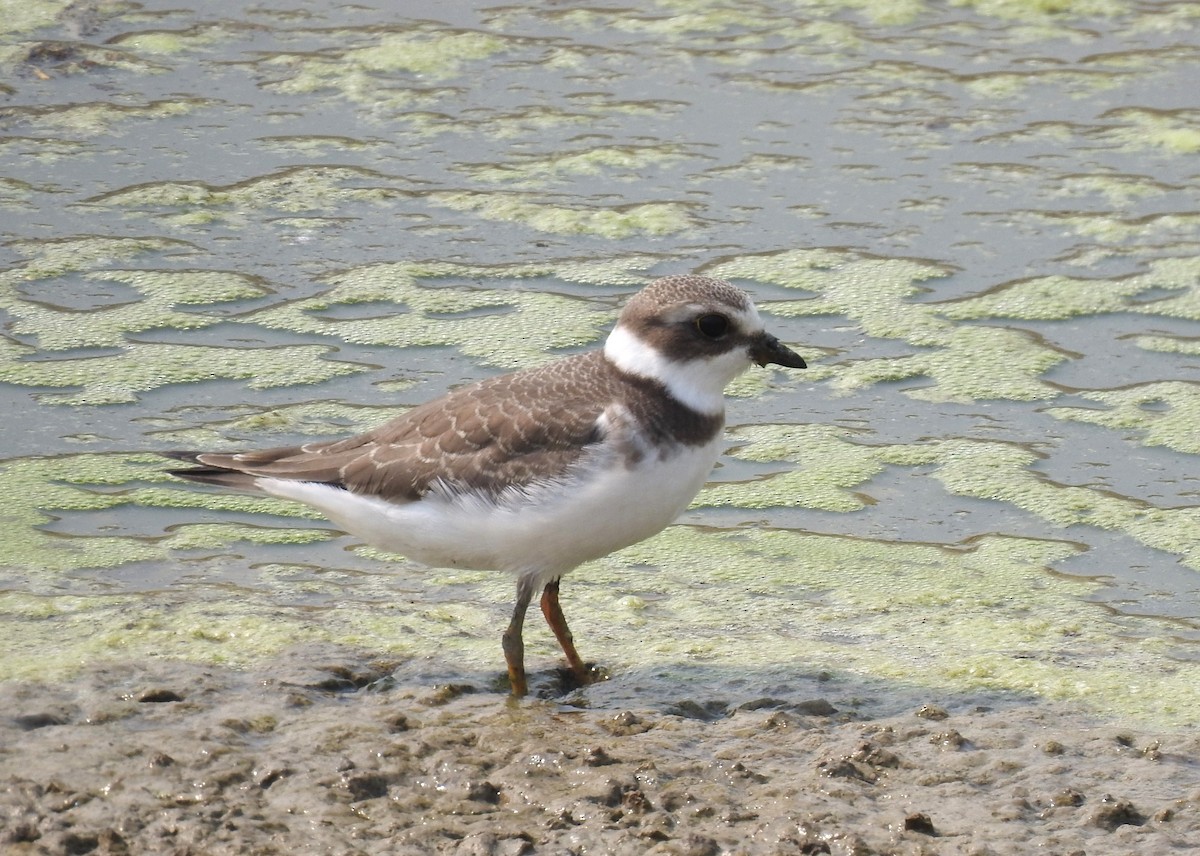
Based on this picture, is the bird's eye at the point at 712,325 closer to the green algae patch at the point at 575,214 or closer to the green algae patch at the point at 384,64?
the green algae patch at the point at 575,214

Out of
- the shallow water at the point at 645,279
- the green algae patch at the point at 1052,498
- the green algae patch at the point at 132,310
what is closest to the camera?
the shallow water at the point at 645,279

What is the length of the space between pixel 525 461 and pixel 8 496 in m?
2.44

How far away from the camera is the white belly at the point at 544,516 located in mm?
4355

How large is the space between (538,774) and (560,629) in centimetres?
82

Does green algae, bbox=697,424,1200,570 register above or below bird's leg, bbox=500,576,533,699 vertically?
below

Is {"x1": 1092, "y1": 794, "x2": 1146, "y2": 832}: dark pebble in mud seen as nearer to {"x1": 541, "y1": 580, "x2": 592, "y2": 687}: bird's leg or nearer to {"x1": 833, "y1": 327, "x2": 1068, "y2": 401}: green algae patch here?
{"x1": 541, "y1": 580, "x2": 592, "y2": 687}: bird's leg

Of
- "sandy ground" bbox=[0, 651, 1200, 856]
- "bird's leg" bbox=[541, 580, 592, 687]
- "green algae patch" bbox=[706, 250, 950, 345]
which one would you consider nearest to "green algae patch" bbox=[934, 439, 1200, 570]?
"green algae patch" bbox=[706, 250, 950, 345]

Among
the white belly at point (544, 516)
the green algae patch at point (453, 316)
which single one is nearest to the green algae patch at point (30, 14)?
the green algae patch at point (453, 316)

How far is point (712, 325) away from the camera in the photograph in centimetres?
462

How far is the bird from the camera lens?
4387mm

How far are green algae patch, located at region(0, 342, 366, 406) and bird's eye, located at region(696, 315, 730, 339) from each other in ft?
8.67

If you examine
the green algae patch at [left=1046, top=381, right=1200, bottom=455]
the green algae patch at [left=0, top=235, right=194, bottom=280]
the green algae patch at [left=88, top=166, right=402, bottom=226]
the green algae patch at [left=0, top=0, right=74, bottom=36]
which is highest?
the green algae patch at [left=0, top=0, right=74, bottom=36]

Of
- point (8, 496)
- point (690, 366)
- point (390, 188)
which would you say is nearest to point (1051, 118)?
point (390, 188)

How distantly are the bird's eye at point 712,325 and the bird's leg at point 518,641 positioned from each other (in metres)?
0.86
